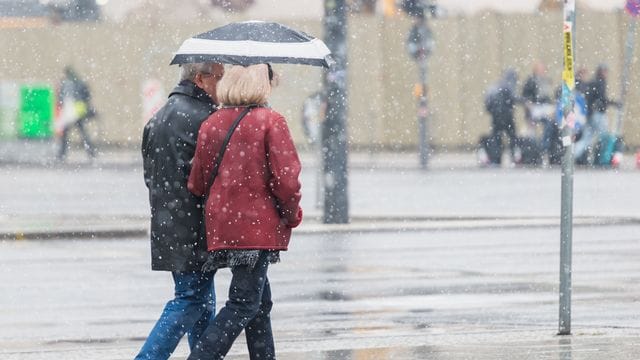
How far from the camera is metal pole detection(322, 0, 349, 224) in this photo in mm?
20250

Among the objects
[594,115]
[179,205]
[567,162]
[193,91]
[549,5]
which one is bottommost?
[594,115]

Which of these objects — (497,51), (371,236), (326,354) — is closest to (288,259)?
(371,236)

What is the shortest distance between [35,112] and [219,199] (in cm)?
2899

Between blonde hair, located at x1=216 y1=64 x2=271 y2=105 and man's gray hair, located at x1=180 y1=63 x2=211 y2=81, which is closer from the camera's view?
blonde hair, located at x1=216 y1=64 x2=271 y2=105

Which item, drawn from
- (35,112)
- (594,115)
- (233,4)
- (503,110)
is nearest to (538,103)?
(503,110)

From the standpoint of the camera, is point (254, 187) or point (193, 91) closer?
point (254, 187)

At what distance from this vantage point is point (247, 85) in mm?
8430

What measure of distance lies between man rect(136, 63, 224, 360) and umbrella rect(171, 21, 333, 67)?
0.08 metres

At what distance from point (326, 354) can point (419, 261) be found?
6406mm

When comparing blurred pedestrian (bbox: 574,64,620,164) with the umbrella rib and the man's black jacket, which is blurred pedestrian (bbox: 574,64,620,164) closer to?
the umbrella rib

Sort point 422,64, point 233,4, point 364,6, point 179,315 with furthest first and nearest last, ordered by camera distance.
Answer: point 233,4 < point 364,6 < point 422,64 < point 179,315

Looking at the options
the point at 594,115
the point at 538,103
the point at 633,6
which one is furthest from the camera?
the point at 538,103

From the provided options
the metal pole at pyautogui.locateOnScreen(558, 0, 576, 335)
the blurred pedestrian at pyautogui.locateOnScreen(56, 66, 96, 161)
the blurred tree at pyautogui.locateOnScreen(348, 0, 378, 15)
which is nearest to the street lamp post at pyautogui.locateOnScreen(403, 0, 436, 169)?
the blurred pedestrian at pyautogui.locateOnScreen(56, 66, 96, 161)

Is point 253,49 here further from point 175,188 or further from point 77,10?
point 77,10
